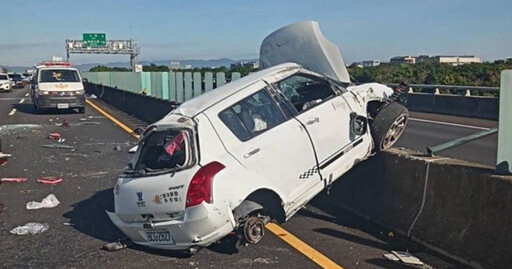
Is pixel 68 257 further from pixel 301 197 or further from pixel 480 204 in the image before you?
pixel 480 204

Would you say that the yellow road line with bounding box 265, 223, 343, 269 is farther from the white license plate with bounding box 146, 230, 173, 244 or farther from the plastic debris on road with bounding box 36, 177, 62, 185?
the plastic debris on road with bounding box 36, 177, 62, 185

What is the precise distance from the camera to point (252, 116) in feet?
19.4

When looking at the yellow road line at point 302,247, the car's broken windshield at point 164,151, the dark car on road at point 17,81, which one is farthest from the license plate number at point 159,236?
the dark car on road at point 17,81

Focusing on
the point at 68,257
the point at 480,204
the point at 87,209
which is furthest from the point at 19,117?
the point at 480,204

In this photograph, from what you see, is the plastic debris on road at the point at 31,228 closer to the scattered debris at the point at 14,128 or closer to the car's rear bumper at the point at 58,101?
the scattered debris at the point at 14,128

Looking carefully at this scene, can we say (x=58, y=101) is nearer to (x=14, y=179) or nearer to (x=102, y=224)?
(x=14, y=179)

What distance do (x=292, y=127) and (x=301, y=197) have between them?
71cm

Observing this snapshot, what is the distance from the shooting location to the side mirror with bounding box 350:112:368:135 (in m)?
6.50

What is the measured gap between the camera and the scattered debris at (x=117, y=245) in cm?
595

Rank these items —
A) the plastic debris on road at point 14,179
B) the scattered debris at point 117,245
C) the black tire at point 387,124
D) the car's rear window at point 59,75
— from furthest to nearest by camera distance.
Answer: the car's rear window at point 59,75
the plastic debris on road at point 14,179
the black tire at point 387,124
the scattered debris at point 117,245

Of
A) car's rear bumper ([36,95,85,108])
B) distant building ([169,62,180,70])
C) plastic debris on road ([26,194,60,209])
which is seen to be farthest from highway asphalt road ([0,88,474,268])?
distant building ([169,62,180,70])

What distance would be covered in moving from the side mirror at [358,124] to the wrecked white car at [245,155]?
12 millimetres

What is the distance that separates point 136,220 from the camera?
5.74 metres

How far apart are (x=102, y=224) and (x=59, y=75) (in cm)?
1997
